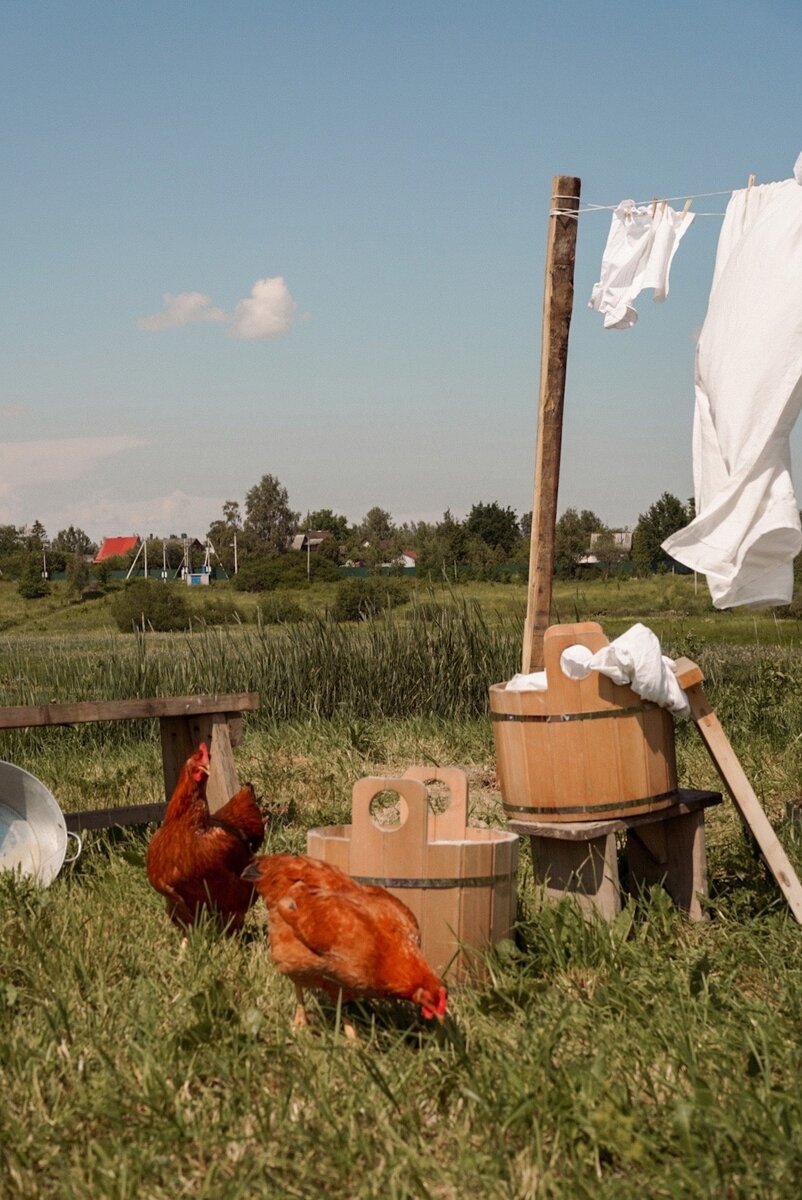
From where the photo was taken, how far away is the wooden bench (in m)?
5.40

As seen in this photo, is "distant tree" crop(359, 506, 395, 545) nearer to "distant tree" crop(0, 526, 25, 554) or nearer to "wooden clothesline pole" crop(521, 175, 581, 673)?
"distant tree" crop(0, 526, 25, 554)

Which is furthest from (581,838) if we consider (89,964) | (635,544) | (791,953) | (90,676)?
(635,544)

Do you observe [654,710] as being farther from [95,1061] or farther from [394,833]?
[95,1061]

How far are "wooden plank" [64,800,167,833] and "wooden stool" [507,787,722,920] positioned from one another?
2.24 meters

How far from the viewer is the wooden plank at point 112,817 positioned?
5.57 metres

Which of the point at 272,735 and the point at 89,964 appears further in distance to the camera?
the point at 272,735

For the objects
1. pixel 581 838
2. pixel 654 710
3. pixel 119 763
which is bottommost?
pixel 119 763

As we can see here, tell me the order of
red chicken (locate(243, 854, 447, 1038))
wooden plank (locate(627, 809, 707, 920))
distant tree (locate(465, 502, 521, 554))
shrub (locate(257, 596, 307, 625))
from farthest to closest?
distant tree (locate(465, 502, 521, 554))
shrub (locate(257, 596, 307, 625))
wooden plank (locate(627, 809, 707, 920))
red chicken (locate(243, 854, 447, 1038))

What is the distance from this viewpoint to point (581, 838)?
13.0 feet

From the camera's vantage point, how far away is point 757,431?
4.34m

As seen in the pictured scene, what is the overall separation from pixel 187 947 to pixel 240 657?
648 cm

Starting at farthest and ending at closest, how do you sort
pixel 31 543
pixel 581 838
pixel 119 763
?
1. pixel 31 543
2. pixel 119 763
3. pixel 581 838

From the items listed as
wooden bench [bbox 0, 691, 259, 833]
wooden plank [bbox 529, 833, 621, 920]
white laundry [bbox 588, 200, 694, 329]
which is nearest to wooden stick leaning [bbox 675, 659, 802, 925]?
wooden plank [bbox 529, 833, 621, 920]

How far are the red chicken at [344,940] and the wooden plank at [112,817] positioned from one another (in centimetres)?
232
